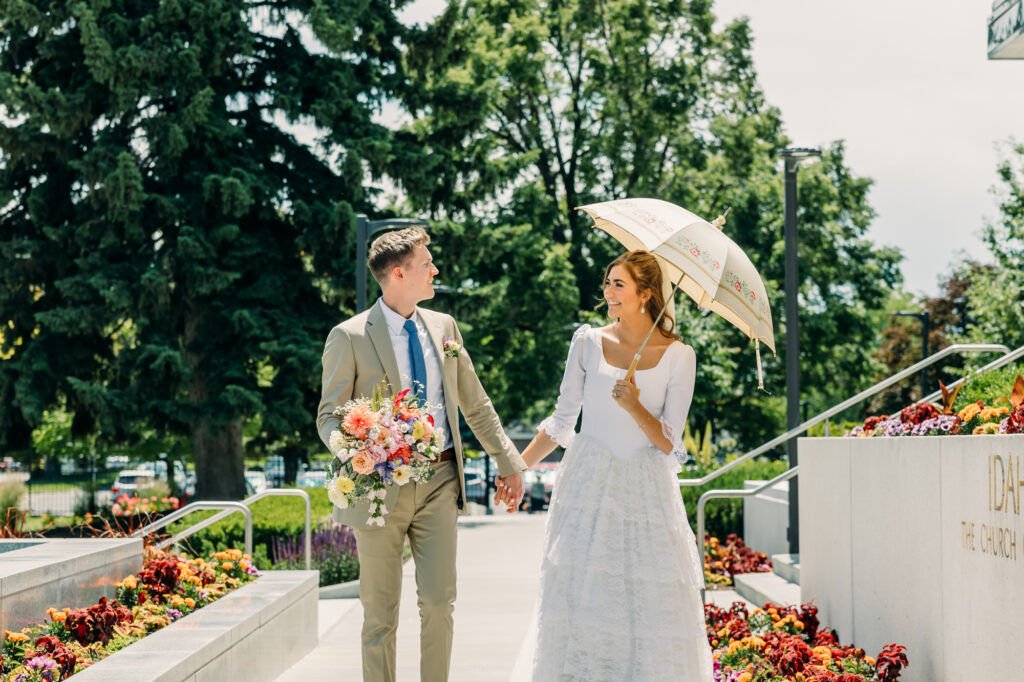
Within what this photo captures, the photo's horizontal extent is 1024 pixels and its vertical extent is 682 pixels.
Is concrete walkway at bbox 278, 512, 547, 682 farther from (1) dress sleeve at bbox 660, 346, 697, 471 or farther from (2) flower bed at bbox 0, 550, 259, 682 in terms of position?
(1) dress sleeve at bbox 660, 346, 697, 471

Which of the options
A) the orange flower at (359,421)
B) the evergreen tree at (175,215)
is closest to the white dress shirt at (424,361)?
the orange flower at (359,421)

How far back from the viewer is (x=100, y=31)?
2194cm

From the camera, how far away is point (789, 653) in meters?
6.73

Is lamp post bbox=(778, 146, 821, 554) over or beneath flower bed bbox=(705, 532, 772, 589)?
over

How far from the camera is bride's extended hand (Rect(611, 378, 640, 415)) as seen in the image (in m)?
5.37

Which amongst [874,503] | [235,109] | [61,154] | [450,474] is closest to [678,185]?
[235,109]

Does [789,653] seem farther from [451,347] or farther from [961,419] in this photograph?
[451,347]

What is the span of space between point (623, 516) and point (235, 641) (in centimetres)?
256

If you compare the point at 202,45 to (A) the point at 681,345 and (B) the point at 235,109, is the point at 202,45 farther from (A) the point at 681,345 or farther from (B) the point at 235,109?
(A) the point at 681,345

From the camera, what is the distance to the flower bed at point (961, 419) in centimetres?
593

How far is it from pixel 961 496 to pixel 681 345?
170cm

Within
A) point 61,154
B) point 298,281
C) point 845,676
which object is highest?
point 61,154

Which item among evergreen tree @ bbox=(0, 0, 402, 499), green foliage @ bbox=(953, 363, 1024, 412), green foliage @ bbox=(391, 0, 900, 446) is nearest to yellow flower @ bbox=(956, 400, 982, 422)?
green foliage @ bbox=(953, 363, 1024, 412)

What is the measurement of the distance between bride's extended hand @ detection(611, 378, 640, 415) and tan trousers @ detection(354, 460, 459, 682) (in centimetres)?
88
